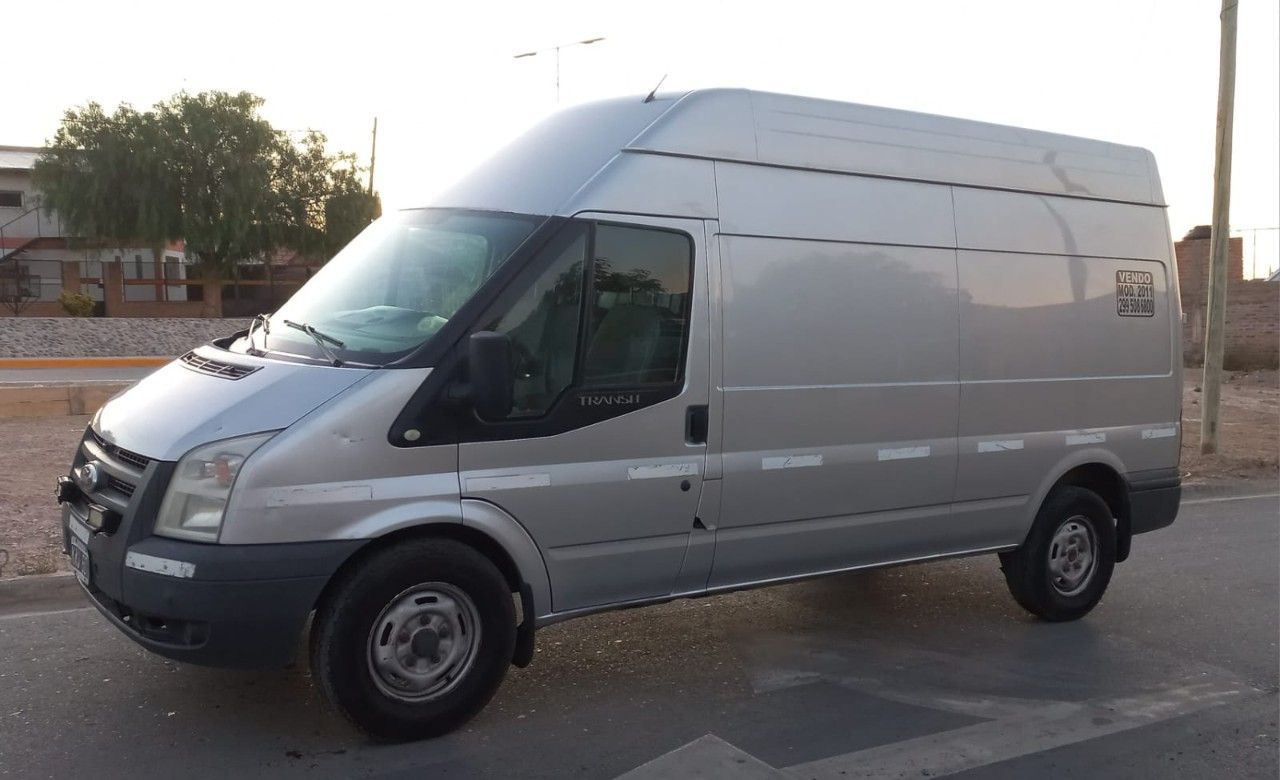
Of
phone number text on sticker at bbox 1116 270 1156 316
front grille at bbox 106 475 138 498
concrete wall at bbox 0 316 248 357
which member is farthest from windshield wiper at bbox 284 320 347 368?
concrete wall at bbox 0 316 248 357

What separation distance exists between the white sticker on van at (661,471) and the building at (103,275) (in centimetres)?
3713

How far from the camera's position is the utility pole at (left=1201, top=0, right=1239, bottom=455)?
13836 millimetres

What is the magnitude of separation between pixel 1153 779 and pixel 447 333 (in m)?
3.35

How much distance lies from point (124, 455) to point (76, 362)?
24.3 metres

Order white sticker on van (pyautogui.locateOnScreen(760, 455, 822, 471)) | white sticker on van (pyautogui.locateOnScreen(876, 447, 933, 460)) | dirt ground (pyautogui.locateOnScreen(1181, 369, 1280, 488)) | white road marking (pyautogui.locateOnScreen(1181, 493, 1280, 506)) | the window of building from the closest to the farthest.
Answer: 1. white sticker on van (pyautogui.locateOnScreen(760, 455, 822, 471))
2. white sticker on van (pyautogui.locateOnScreen(876, 447, 933, 460))
3. white road marking (pyautogui.locateOnScreen(1181, 493, 1280, 506))
4. dirt ground (pyautogui.locateOnScreen(1181, 369, 1280, 488))
5. the window of building

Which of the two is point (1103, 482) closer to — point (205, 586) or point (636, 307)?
point (636, 307)

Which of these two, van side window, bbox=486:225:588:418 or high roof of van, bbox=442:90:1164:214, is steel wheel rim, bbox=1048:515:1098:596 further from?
van side window, bbox=486:225:588:418

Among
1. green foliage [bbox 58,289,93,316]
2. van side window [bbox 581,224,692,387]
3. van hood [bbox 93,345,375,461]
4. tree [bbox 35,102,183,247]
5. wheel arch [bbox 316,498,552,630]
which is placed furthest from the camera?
tree [bbox 35,102,183,247]

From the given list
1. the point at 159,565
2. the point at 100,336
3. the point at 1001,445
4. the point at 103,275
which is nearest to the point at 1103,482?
the point at 1001,445

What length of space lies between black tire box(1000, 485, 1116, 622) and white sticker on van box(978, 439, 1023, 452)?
1.80 ft

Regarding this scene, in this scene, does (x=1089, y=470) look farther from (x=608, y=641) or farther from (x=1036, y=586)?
(x=608, y=641)

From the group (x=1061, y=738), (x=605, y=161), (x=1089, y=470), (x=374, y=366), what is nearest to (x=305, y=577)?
(x=374, y=366)

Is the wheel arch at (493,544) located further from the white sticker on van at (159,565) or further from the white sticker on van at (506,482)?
the white sticker on van at (159,565)

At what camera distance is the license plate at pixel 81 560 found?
4.66 m
